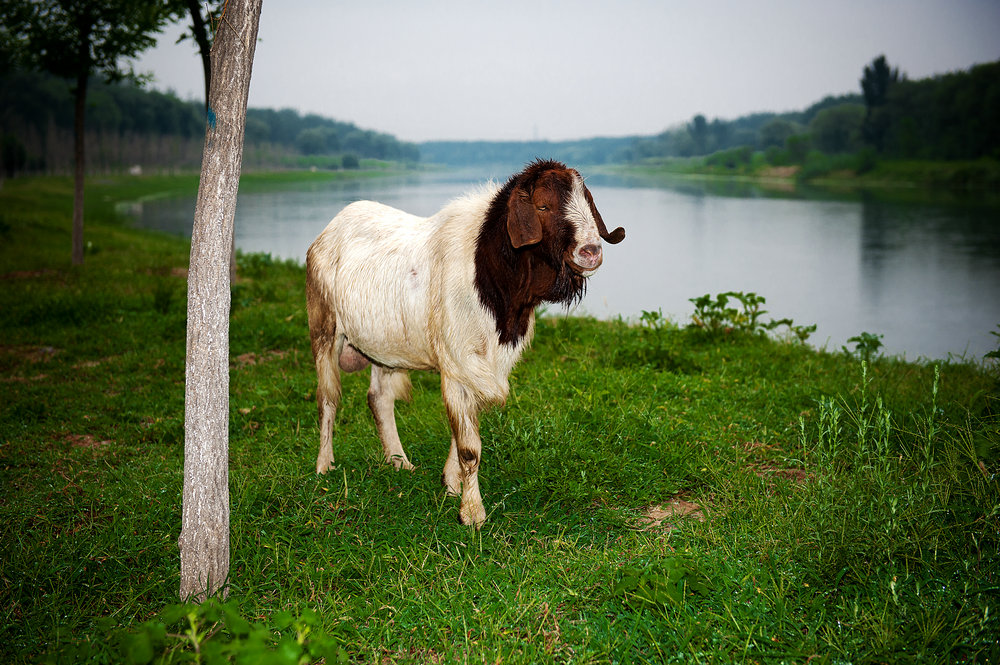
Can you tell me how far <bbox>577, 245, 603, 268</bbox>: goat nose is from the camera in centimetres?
395

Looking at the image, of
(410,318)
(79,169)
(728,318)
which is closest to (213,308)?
(410,318)

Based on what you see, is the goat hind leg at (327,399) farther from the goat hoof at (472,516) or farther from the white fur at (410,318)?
the goat hoof at (472,516)

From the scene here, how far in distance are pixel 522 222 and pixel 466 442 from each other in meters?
1.50

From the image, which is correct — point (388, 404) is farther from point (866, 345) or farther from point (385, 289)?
point (866, 345)

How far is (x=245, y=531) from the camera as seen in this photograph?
13.5ft

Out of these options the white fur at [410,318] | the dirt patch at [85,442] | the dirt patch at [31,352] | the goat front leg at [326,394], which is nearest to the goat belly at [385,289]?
the white fur at [410,318]

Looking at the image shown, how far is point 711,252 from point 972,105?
45069 mm

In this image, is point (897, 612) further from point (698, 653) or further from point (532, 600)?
point (532, 600)

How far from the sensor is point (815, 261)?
22.8 metres

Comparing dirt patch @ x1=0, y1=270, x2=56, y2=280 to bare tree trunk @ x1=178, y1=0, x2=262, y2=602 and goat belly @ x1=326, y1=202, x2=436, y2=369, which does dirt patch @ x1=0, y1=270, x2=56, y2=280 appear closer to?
goat belly @ x1=326, y1=202, x2=436, y2=369

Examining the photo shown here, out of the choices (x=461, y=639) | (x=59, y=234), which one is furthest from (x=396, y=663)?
(x=59, y=234)

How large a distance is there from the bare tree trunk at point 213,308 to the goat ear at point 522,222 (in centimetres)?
158

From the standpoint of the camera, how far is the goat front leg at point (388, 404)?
517cm

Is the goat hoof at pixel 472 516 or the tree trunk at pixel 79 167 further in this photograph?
the tree trunk at pixel 79 167
